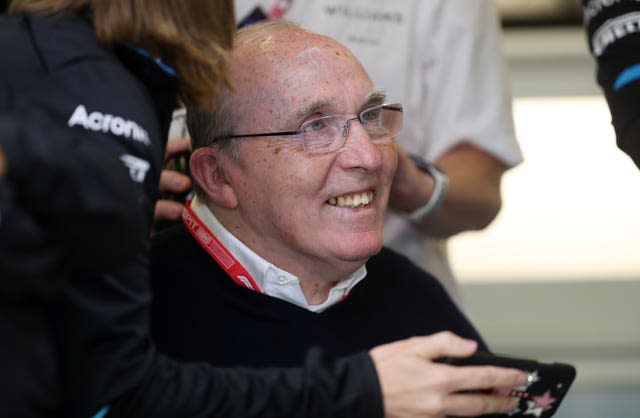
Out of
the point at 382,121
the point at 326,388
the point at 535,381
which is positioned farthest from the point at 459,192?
the point at 326,388

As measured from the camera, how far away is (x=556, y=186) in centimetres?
500

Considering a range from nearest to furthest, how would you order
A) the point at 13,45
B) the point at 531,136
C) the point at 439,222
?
the point at 13,45
the point at 439,222
the point at 531,136

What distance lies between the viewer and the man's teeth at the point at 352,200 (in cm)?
213

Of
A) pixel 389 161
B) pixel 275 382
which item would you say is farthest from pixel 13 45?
pixel 389 161

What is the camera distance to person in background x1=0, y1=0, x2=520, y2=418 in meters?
1.28

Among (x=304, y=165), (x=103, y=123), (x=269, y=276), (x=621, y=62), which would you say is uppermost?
(x=621, y=62)

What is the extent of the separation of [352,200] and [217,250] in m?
0.27

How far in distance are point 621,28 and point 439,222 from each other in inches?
23.3

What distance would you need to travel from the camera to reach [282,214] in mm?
2145

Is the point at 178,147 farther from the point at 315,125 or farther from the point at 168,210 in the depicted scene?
the point at 315,125

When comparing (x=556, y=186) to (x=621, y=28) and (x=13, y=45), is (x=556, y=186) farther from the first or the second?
(x=13, y=45)

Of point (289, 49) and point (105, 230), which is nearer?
point (105, 230)

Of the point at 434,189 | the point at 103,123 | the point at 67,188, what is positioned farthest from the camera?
the point at 434,189

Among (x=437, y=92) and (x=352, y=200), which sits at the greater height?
(x=437, y=92)
